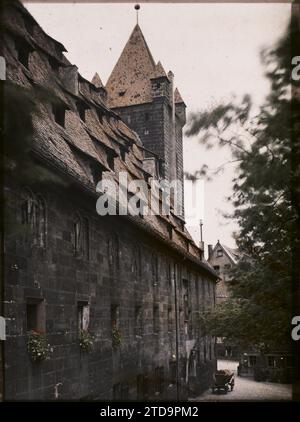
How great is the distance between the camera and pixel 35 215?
37.0ft

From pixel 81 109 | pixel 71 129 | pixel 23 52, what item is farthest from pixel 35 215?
pixel 81 109

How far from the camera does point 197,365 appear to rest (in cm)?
2894

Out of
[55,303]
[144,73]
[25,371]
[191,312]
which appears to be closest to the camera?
[25,371]

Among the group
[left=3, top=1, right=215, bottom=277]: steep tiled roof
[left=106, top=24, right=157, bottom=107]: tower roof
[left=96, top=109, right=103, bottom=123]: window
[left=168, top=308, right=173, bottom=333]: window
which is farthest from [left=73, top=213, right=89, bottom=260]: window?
[left=106, top=24, right=157, bottom=107]: tower roof

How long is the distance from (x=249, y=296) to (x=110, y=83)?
20.4 m

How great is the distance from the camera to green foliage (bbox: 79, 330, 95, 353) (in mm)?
13000

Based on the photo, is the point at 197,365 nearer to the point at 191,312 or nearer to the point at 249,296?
the point at 191,312

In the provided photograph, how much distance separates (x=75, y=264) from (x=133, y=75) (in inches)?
815

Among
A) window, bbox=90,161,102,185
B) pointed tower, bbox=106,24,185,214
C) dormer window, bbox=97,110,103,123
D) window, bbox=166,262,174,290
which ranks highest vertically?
pointed tower, bbox=106,24,185,214

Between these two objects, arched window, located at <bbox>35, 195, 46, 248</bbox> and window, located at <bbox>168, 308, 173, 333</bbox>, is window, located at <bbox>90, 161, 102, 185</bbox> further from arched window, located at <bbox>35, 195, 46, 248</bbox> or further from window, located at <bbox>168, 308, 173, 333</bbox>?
window, located at <bbox>168, 308, 173, 333</bbox>

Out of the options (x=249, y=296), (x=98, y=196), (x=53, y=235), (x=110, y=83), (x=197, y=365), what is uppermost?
(x=110, y=83)

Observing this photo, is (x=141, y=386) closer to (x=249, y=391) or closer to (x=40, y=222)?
(x=40, y=222)

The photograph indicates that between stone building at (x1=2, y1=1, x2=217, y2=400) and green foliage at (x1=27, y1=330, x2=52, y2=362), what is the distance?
0.02m
